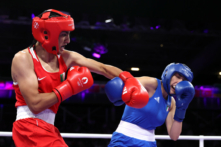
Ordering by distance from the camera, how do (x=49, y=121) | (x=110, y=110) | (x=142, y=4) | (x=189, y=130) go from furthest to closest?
(x=110, y=110) < (x=189, y=130) < (x=142, y=4) < (x=49, y=121)

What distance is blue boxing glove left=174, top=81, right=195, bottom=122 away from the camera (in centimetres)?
181

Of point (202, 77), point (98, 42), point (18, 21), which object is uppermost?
point (18, 21)

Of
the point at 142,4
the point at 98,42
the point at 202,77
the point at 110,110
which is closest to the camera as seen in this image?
the point at 142,4

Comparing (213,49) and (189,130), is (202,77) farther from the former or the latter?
(189,130)

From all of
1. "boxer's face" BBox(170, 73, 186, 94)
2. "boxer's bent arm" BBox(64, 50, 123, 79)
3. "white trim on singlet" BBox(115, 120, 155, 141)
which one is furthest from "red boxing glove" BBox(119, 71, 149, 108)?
"boxer's face" BBox(170, 73, 186, 94)

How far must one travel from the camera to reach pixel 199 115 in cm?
895

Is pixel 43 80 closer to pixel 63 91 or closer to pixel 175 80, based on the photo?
pixel 63 91

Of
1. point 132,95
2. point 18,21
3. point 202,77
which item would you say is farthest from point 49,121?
point 202,77

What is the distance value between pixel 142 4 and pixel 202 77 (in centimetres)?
623

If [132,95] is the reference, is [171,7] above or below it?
above

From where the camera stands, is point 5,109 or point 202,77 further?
point 202,77

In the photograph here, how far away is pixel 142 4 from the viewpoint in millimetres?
4355

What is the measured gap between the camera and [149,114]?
184 cm

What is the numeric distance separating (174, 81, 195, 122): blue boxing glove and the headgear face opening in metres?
0.94
